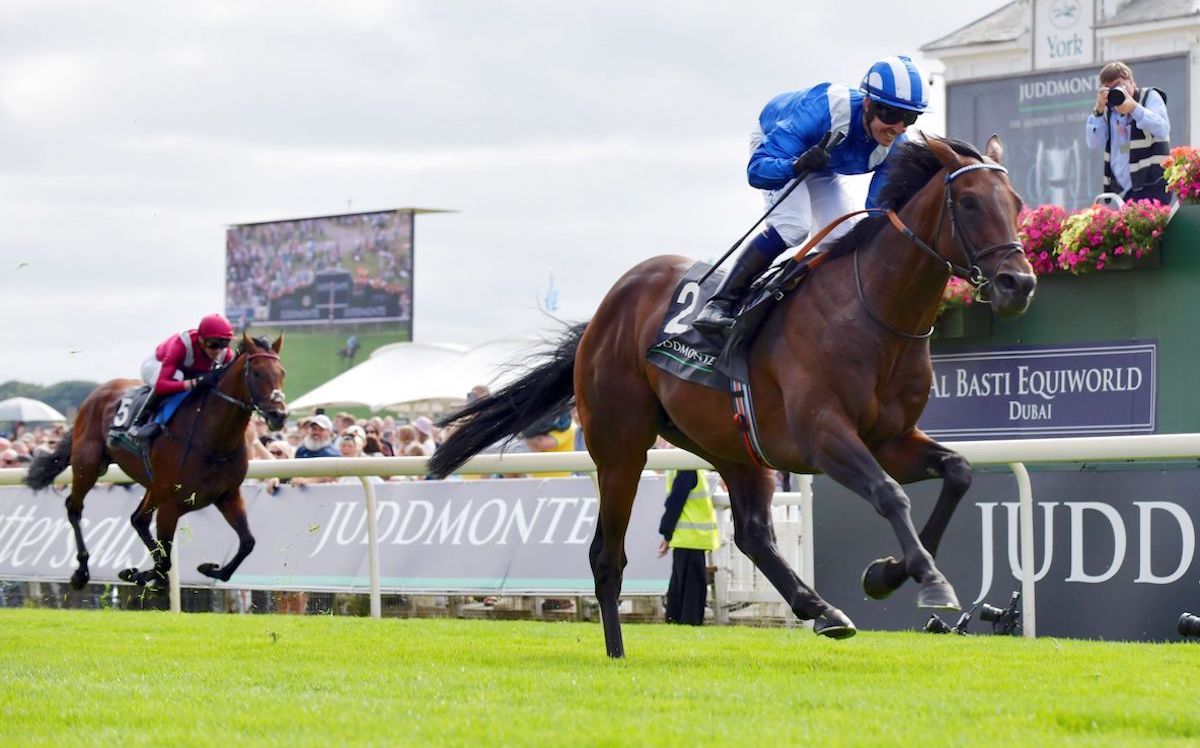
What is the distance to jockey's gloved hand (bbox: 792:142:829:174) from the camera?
249 inches

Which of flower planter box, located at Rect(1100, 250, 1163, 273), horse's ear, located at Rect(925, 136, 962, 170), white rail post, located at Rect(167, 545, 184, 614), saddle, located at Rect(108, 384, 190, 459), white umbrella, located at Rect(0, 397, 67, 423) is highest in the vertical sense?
horse's ear, located at Rect(925, 136, 962, 170)

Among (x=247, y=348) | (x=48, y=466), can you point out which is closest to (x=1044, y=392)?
(x=247, y=348)

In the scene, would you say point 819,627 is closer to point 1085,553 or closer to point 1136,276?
point 1085,553

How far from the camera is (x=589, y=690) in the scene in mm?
5438

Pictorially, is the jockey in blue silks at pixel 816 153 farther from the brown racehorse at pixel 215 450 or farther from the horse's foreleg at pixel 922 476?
the brown racehorse at pixel 215 450

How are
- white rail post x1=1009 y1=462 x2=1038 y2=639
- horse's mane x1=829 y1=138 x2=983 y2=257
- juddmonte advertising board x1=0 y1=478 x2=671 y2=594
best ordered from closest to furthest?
horse's mane x1=829 y1=138 x2=983 y2=257, white rail post x1=1009 y1=462 x2=1038 y2=639, juddmonte advertising board x1=0 y1=478 x2=671 y2=594

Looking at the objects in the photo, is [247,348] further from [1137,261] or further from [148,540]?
[1137,261]

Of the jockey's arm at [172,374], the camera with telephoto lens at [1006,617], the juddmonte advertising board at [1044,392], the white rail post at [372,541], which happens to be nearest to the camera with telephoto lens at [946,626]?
the camera with telephoto lens at [1006,617]

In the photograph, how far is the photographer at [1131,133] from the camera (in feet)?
29.3

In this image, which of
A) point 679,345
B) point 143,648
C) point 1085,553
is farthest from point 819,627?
point 143,648

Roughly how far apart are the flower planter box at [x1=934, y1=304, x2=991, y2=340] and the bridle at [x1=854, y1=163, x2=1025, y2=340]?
129 inches

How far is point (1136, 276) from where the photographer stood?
8.80 m

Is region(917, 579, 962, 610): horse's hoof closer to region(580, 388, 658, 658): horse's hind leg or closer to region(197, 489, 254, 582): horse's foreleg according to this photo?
region(580, 388, 658, 658): horse's hind leg

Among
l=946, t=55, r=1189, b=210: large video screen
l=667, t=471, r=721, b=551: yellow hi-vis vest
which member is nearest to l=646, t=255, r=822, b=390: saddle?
l=667, t=471, r=721, b=551: yellow hi-vis vest
